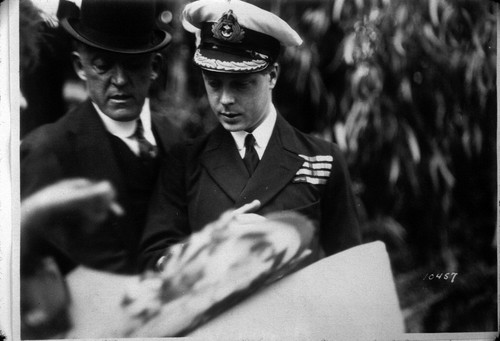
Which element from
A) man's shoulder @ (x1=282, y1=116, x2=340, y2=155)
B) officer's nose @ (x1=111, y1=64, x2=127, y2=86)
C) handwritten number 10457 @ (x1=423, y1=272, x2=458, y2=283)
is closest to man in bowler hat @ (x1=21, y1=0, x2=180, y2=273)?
officer's nose @ (x1=111, y1=64, x2=127, y2=86)

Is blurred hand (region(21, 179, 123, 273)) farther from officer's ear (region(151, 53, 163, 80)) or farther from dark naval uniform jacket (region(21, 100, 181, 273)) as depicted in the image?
officer's ear (region(151, 53, 163, 80))

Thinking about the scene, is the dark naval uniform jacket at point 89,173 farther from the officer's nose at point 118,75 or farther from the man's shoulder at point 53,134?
the officer's nose at point 118,75

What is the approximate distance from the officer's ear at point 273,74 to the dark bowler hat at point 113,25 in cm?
72

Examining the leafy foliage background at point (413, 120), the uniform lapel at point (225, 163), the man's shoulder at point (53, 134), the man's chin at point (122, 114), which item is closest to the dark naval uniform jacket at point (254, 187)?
the uniform lapel at point (225, 163)

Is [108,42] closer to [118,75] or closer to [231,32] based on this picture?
[118,75]

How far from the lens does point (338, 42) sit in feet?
14.6

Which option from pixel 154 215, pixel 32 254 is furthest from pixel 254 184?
pixel 32 254

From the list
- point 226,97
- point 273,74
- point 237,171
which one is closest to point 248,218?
point 237,171

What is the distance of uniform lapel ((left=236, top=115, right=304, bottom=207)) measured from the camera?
14.0 ft

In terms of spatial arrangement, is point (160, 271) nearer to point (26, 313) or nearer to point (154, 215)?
point (154, 215)

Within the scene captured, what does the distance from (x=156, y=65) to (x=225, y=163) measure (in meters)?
0.76

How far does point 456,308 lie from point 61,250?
104 inches

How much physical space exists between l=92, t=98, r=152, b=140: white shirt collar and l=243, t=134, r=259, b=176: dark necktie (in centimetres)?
62

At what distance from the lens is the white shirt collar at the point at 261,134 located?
4.34 metres
